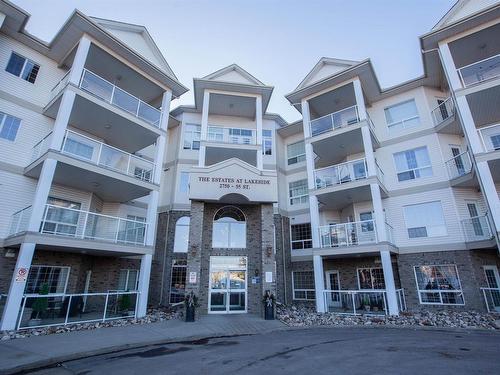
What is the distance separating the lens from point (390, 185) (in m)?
17.4

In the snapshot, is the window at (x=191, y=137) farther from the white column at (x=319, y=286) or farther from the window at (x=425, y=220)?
the window at (x=425, y=220)

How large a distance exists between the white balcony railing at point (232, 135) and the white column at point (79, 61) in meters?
8.11

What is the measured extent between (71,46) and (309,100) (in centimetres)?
1424

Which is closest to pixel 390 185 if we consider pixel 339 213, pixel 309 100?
pixel 339 213

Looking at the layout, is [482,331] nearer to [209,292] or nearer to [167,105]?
[209,292]

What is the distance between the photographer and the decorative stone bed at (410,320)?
1127 centimetres

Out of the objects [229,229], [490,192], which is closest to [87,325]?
[229,229]

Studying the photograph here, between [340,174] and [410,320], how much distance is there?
8.73 m

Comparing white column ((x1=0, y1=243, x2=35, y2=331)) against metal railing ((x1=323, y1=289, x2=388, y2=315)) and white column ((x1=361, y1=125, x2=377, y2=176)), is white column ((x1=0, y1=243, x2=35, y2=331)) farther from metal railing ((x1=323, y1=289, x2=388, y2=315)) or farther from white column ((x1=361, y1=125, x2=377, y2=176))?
white column ((x1=361, y1=125, x2=377, y2=176))

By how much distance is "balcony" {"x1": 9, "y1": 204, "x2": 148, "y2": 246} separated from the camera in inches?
482

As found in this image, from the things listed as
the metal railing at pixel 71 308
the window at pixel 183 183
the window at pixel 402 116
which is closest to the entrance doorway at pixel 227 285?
the metal railing at pixel 71 308

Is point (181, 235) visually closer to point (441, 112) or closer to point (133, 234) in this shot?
point (133, 234)

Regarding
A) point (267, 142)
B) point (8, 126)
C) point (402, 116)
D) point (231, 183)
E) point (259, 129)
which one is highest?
point (267, 142)

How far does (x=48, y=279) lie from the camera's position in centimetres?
1369
